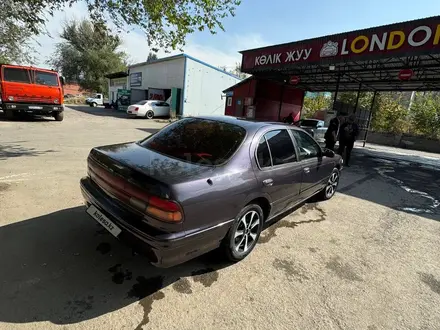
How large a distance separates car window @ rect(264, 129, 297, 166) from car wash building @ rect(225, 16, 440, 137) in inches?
298

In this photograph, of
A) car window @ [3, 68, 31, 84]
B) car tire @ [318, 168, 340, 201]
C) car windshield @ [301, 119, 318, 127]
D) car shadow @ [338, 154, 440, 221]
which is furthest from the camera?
car windshield @ [301, 119, 318, 127]

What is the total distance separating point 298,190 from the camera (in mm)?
3914

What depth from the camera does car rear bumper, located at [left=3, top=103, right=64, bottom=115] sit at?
38.2 feet

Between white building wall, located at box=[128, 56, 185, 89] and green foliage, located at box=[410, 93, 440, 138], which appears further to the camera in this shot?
white building wall, located at box=[128, 56, 185, 89]

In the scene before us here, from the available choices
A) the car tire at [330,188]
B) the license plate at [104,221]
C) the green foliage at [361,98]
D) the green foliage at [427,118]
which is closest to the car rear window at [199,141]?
the license plate at [104,221]

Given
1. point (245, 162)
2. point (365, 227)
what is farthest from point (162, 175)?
point (365, 227)

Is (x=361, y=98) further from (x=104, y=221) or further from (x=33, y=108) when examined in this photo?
(x=104, y=221)

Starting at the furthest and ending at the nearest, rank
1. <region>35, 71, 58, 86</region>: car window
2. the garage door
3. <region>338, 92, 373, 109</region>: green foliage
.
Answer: the garage door, <region>338, 92, 373, 109</region>: green foliage, <region>35, 71, 58, 86</region>: car window

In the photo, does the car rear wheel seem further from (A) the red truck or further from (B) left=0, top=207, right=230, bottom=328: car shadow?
(A) the red truck

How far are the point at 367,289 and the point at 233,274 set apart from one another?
4.55 feet

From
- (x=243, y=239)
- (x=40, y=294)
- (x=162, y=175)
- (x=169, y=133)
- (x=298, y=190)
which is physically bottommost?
(x=40, y=294)

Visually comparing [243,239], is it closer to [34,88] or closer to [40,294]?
[40,294]

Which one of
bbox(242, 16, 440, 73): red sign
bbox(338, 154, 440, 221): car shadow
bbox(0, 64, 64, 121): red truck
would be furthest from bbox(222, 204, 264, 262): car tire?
bbox(0, 64, 64, 121): red truck

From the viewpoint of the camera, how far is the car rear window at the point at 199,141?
2852 millimetres
